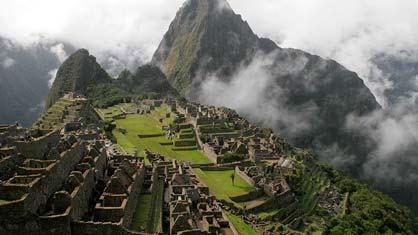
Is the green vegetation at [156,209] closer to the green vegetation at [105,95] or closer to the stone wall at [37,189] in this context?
the stone wall at [37,189]

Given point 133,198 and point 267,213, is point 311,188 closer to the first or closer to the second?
point 267,213

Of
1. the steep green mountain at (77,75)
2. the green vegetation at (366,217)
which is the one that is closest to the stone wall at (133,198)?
the green vegetation at (366,217)

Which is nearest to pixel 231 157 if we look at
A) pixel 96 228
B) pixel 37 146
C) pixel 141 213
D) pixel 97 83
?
pixel 141 213

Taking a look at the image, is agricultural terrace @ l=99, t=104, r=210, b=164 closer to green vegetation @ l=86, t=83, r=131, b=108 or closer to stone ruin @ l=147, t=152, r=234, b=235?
stone ruin @ l=147, t=152, r=234, b=235

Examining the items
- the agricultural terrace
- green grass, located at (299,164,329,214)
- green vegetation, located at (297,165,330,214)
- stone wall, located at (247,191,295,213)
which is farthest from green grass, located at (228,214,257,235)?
the agricultural terrace

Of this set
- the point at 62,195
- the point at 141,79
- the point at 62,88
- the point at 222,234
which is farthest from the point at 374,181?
the point at 62,195

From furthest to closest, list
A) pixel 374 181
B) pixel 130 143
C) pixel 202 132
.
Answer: pixel 374 181
pixel 202 132
pixel 130 143

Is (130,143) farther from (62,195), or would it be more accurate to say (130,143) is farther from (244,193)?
(62,195)
